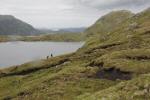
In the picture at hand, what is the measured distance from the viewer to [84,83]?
7644cm

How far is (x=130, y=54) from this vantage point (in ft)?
321

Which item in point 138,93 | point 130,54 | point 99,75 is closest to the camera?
point 138,93

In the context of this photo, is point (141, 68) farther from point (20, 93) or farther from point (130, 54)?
point (20, 93)

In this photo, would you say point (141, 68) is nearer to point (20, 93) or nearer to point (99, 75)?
point (99, 75)

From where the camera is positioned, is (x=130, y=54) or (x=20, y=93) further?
(x=130, y=54)

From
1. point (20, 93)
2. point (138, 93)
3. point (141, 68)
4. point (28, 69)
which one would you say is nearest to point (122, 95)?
point (138, 93)

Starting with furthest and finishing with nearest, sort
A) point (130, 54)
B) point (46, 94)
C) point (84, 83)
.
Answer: point (130, 54) < point (84, 83) < point (46, 94)

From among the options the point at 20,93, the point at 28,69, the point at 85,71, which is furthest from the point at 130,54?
the point at 28,69

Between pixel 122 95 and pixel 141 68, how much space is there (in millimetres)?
31939

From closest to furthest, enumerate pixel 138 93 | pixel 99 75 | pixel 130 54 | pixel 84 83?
pixel 138 93
pixel 84 83
pixel 99 75
pixel 130 54

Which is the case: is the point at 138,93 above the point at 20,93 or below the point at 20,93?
above

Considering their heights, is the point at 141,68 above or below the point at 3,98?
above

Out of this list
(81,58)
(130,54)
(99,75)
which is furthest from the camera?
(81,58)

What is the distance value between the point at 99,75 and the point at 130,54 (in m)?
17.3
